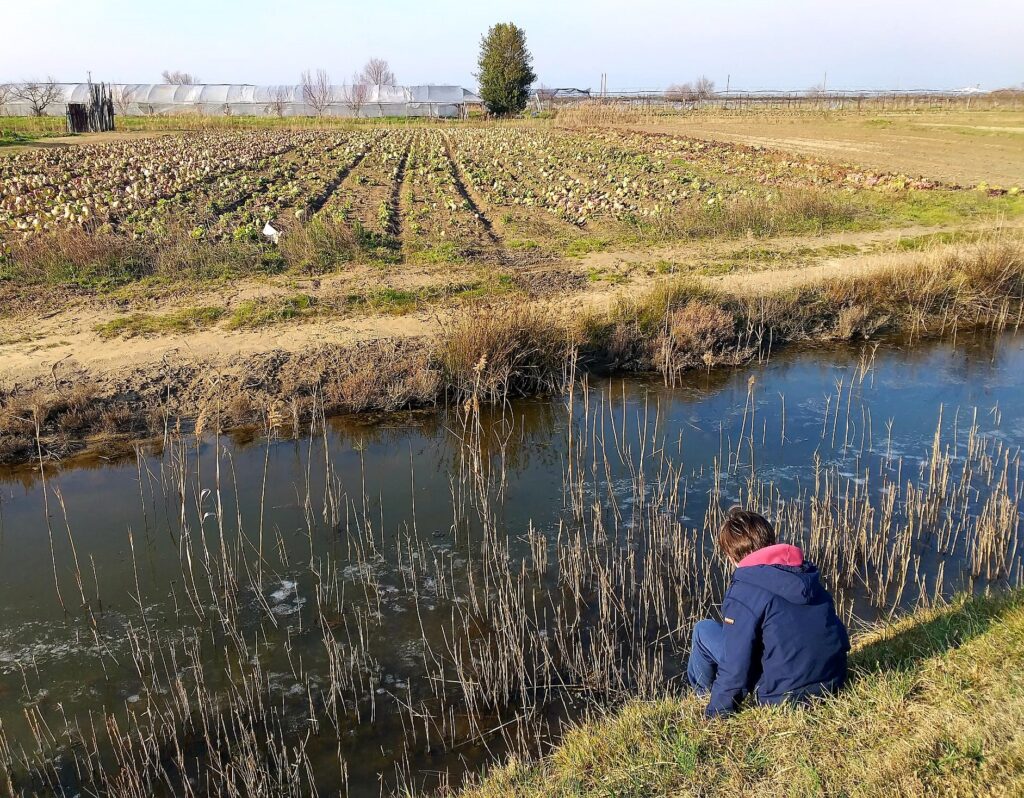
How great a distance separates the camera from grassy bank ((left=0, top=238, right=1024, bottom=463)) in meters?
9.04

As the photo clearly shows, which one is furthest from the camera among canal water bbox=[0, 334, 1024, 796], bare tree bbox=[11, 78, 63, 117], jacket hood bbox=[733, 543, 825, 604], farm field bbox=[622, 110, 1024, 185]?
bare tree bbox=[11, 78, 63, 117]

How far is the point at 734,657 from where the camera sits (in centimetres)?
371

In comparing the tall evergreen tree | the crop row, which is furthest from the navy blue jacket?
the tall evergreen tree

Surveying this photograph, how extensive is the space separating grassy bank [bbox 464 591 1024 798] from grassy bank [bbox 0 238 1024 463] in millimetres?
4252

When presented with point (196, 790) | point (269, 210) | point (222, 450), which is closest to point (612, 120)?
point (269, 210)

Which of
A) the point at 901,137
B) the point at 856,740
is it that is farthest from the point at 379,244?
the point at 901,137

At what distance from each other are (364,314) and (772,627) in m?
9.23

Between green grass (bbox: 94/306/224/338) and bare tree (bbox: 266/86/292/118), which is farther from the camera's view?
bare tree (bbox: 266/86/292/118)

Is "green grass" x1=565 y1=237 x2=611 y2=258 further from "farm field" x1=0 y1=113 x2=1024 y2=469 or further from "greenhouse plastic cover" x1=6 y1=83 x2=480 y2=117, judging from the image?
"greenhouse plastic cover" x1=6 y1=83 x2=480 y2=117

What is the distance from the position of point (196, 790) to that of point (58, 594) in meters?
2.59

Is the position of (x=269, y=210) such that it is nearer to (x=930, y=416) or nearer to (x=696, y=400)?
(x=696, y=400)

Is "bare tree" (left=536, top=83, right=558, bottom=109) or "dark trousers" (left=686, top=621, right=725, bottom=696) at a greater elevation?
"bare tree" (left=536, top=83, right=558, bottom=109)

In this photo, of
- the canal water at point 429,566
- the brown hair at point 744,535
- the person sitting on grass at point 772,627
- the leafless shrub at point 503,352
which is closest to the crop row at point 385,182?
the leafless shrub at point 503,352

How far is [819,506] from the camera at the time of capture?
6902mm
